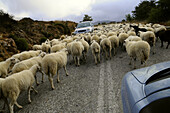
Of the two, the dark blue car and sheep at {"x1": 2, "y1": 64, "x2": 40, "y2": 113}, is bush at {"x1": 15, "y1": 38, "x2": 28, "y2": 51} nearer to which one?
sheep at {"x1": 2, "y1": 64, "x2": 40, "y2": 113}

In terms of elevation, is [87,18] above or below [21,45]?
above

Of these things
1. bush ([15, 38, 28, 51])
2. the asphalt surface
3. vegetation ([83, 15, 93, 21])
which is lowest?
the asphalt surface

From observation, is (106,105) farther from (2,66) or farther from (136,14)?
(136,14)

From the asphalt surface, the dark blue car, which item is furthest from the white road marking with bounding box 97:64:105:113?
the dark blue car

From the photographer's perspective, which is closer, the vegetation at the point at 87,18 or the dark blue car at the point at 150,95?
the dark blue car at the point at 150,95

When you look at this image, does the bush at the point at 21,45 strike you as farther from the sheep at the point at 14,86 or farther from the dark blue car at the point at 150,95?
the dark blue car at the point at 150,95

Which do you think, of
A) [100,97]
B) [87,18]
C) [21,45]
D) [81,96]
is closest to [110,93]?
[100,97]

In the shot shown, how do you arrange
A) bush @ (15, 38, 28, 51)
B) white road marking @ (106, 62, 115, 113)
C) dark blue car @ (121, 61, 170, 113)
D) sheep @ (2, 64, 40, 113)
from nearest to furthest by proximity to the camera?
dark blue car @ (121, 61, 170, 113)
white road marking @ (106, 62, 115, 113)
sheep @ (2, 64, 40, 113)
bush @ (15, 38, 28, 51)

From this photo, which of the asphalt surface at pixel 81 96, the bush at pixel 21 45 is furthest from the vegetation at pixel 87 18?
the asphalt surface at pixel 81 96

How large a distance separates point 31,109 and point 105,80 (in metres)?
3.14

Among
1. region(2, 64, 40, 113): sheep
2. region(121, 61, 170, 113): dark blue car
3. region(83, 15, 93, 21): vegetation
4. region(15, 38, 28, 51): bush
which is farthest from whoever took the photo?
region(83, 15, 93, 21): vegetation

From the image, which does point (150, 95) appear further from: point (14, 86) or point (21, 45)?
point (21, 45)

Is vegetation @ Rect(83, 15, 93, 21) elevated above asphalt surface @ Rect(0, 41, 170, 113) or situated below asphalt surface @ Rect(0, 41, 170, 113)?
above

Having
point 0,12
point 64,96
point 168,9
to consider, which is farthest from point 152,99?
point 168,9
